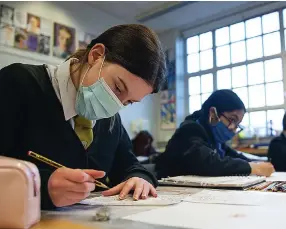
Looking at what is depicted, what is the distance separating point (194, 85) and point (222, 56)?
0.65m

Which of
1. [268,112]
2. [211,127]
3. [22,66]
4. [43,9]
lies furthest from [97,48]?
[268,112]

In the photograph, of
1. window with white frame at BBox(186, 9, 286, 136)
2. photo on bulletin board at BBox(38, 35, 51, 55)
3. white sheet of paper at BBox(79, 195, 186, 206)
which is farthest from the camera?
window with white frame at BBox(186, 9, 286, 136)

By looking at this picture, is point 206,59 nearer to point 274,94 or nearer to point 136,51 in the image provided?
point 274,94

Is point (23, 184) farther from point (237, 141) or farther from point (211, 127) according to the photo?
point (237, 141)

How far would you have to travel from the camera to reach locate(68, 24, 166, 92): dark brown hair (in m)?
0.97

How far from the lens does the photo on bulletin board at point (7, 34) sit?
12.2ft

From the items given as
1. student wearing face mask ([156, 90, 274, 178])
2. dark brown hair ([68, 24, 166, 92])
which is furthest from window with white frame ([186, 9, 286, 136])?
dark brown hair ([68, 24, 166, 92])

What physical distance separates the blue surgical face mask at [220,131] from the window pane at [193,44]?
3.56 meters

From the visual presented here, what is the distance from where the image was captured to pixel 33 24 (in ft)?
13.3

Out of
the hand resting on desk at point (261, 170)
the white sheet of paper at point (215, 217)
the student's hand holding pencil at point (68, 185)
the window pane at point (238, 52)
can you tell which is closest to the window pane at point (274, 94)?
the window pane at point (238, 52)

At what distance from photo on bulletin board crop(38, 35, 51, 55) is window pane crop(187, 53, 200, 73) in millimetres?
2304

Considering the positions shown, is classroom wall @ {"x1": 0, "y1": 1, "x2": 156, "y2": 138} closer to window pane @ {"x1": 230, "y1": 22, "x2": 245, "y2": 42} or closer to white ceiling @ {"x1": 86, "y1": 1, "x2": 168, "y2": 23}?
white ceiling @ {"x1": 86, "y1": 1, "x2": 168, "y2": 23}

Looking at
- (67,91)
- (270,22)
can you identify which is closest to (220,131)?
(67,91)

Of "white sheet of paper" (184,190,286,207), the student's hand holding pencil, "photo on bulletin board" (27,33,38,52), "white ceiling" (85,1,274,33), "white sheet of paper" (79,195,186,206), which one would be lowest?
"white sheet of paper" (184,190,286,207)
